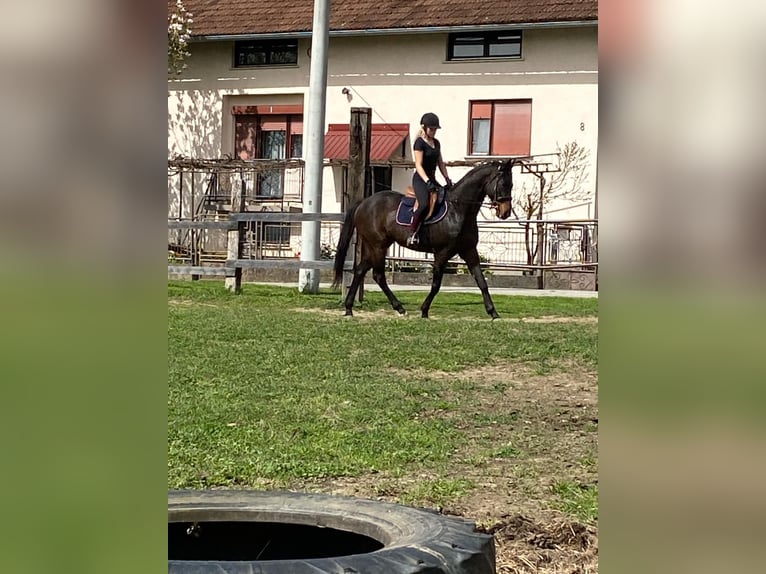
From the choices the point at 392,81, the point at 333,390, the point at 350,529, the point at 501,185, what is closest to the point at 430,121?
the point at 501,185

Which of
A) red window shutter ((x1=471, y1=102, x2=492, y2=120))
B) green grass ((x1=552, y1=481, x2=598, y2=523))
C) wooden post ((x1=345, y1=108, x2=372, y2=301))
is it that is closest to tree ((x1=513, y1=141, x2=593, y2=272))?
red window shutter ((x1=471, y1=102, x2=492, y2=120))

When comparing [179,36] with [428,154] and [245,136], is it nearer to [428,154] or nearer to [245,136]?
[245,136]

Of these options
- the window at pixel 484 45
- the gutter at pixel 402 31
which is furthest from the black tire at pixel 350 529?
the window at pixel 484 45

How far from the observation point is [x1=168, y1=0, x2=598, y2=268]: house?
2398 centimetres

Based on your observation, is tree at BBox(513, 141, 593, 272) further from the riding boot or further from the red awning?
the riding boot

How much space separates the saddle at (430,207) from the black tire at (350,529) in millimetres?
9450

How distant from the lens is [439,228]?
11945 mm

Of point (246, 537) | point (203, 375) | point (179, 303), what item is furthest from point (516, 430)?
point (179, 303)

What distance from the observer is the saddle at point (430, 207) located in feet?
39.0

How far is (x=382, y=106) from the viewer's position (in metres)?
25.9

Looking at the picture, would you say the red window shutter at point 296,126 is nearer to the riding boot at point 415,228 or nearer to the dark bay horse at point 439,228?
the dark bay horse at point 439,228

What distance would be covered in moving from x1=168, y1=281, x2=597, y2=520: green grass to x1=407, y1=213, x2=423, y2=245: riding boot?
1128 millimetres

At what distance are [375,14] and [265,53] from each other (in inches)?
138

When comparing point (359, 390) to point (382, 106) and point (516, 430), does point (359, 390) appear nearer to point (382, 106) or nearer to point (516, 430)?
point (516, 430)
